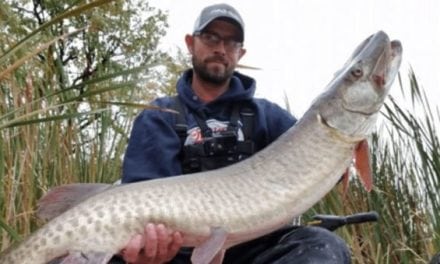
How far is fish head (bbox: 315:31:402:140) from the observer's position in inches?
119

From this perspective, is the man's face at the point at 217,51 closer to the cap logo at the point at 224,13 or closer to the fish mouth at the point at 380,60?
the cap logo at the point at 224,13

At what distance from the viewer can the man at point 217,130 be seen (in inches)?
123

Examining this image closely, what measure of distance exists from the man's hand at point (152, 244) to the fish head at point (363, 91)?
0.72 m

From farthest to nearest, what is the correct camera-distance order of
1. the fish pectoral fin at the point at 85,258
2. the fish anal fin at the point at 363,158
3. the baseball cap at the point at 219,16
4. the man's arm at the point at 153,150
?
the baseball cap at the point at 219,16, the man's arm at the point at 153,150, the fish anal fin at the point at 363,158, the fish pectoral fin at the point at 85,258

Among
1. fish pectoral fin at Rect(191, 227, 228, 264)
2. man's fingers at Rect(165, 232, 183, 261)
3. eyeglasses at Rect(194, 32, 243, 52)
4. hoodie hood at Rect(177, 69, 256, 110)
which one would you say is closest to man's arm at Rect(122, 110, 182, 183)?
hoodie hood at Rect(177, 69, 256, 110)

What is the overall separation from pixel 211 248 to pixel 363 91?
0.84 m

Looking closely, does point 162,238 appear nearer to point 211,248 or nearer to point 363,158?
point 211,248

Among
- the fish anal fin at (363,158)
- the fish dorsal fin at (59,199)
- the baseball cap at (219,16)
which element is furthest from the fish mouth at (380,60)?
the fish dorsal fin at (59,199)

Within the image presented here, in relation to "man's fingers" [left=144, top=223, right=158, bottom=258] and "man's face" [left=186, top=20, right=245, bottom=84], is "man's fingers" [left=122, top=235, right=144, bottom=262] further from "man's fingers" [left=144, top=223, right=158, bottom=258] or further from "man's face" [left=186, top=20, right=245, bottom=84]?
"man's face" [left=186, top=20, right=245, bottom=84]

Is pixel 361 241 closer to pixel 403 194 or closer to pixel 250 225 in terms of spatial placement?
pixel 403 194

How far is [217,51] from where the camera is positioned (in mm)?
3727

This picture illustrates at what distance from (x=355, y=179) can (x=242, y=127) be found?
171 centimetres

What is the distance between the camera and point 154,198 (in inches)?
113

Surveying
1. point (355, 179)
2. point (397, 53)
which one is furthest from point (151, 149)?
point (355, 179)
